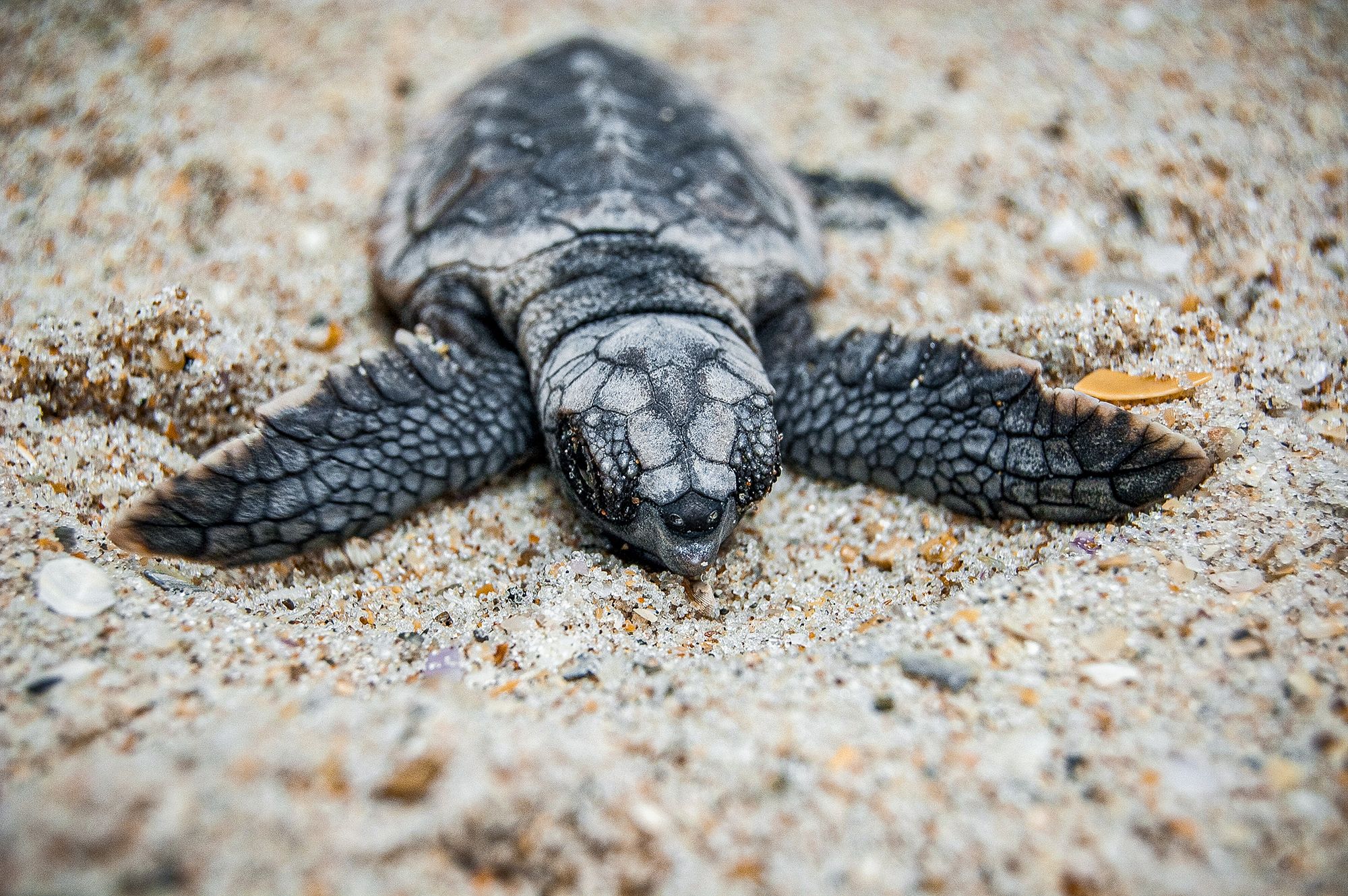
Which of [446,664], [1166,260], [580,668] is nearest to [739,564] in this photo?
[580,668]

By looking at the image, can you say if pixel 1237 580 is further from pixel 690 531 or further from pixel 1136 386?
pixel 690 531

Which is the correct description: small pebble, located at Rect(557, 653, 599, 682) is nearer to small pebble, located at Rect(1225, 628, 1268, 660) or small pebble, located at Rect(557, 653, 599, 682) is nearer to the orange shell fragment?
small pebble, located at Rect(1225, 628, 1268, 660)

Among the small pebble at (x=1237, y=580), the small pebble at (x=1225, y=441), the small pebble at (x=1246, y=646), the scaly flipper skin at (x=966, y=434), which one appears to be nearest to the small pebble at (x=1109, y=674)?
the small pebble at (x=1246, y=646)

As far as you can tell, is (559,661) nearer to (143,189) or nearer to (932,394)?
(932,394)

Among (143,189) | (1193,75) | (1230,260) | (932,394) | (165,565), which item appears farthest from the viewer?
(1193,75)

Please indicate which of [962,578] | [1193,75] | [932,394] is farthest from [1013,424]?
[1193,75]

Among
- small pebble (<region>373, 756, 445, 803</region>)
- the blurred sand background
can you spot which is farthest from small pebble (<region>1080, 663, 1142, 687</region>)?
small pebble (<region>373, 756, 445, 803</region>)

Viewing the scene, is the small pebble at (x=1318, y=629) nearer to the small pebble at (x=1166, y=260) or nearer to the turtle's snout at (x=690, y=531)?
the turtle's snout at (x=690, y=531)
